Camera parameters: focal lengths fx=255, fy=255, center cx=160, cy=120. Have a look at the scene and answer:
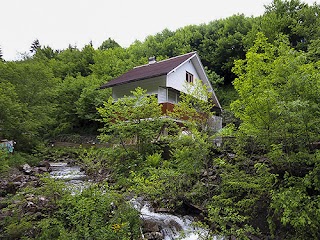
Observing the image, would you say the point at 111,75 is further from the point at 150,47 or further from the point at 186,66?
the point at 186,66

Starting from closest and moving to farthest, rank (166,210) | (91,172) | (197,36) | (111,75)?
1. (166,210)
2. (91,172)
3. (111,75)
4. (197,36)

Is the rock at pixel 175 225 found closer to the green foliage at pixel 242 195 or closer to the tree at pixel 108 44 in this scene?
the green foliage at pixel 242 195

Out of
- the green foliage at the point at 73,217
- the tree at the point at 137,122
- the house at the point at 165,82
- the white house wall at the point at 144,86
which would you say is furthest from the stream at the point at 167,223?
the white house wall at the point at 144,86

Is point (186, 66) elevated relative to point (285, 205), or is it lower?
elevated

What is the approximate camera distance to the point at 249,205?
22.1 ft

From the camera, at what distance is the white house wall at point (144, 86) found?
17.2 metres

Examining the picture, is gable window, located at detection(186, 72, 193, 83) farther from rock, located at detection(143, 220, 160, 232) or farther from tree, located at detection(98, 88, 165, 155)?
rock, located at detection(143, 220, 160, 232)

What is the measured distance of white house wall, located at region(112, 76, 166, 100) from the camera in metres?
17.2

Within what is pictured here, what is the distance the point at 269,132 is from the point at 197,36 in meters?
26.3

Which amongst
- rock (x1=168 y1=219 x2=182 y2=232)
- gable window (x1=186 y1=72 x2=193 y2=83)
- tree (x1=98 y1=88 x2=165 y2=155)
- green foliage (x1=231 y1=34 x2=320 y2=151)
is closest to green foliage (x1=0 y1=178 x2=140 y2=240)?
rock (x1=168 y1=219 x2=182 y2=232)

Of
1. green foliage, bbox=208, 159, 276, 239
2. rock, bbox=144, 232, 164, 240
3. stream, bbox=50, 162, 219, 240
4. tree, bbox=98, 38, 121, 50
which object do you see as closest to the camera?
rock, bbox=144, 232, 164, 240

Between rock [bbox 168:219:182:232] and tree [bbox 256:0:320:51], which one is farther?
tree [bbox 256:0:320:51]

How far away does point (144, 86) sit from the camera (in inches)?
703

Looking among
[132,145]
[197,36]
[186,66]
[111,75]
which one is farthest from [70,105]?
[197,36]
